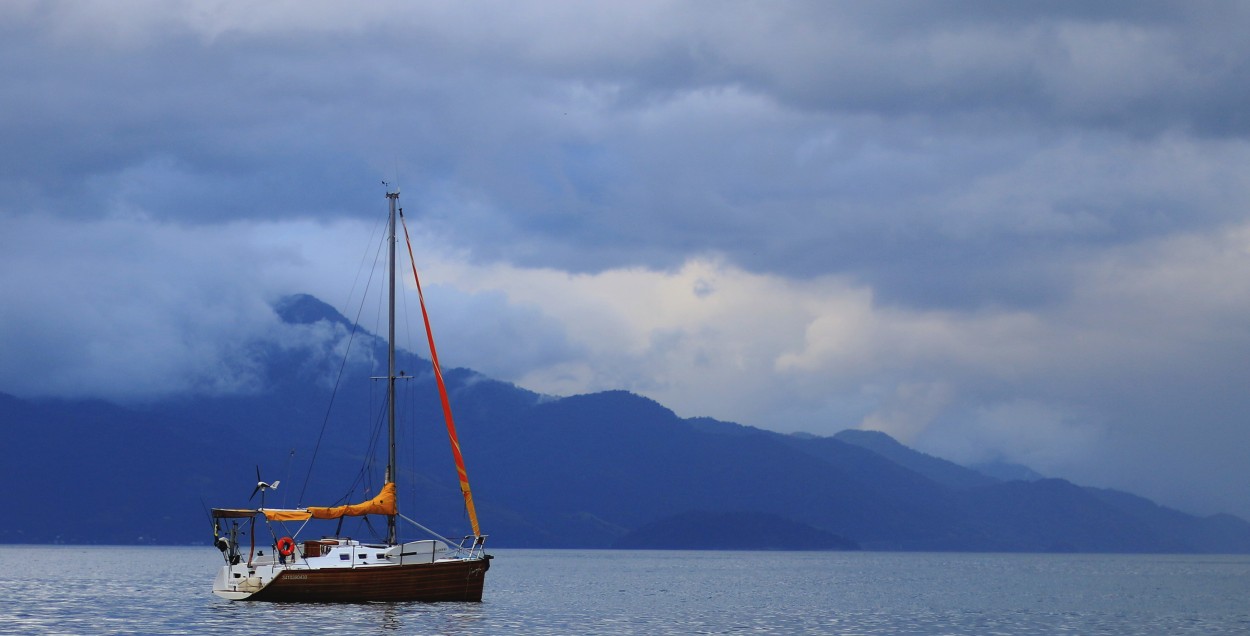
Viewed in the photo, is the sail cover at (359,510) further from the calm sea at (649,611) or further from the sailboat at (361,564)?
the calm sea at (649,611)

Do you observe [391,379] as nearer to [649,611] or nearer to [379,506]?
[379,506]

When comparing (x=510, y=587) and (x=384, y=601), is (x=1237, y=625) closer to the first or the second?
(x=384, y=601)

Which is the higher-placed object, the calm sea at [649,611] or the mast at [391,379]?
the mast at [391,379]

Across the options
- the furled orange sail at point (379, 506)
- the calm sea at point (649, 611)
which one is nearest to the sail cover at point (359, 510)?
the furled orange sail at point (379, 506)

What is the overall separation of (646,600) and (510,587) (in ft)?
107

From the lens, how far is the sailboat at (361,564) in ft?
287

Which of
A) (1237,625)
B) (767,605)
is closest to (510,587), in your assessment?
(767,605)

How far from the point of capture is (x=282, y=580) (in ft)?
292

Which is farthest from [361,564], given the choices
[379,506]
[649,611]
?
[649,611]

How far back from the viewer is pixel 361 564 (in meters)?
87.7

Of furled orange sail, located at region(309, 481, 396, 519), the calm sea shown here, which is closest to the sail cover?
furled orange sail, located at region(309, 481, 396, 519)

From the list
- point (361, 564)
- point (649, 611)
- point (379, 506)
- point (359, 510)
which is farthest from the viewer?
point (649, 611)

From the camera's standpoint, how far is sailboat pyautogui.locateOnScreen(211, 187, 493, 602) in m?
87.4

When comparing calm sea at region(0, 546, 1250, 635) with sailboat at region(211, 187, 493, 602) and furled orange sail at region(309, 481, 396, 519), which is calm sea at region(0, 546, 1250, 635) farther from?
furled orange sail at region(309, 481, 396, 519)
